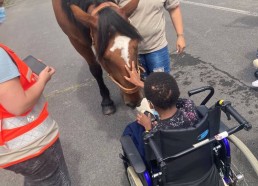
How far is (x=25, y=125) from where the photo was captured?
1.65 m

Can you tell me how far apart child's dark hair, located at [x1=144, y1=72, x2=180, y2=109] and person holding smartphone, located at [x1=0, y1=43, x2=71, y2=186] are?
1.98 feet

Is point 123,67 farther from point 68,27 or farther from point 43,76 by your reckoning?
point 68,27

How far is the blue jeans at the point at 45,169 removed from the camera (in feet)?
5.76

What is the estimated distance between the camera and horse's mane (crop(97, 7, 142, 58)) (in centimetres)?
203

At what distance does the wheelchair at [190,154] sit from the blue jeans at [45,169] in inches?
17.8

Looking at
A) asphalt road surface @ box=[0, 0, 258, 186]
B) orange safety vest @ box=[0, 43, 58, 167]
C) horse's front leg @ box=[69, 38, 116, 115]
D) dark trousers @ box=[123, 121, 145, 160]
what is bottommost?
asphalt road surface @ box=[0, 0, 258, 186]

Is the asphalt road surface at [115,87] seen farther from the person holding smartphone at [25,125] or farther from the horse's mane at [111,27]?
the horse's mane at [111,27]

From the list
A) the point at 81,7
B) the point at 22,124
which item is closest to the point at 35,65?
the point at 22,124

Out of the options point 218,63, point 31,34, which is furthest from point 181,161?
point 31,34

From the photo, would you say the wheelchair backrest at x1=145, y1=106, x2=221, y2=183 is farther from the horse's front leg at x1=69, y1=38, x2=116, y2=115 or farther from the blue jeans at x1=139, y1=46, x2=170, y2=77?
the horse's front leg at x1=69, y1=38, x2=116, y2=115

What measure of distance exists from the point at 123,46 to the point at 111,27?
154 millimetres

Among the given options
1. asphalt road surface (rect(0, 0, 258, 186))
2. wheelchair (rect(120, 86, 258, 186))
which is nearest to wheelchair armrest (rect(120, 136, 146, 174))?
wheelchair (rect(120, 86, 258, 186))

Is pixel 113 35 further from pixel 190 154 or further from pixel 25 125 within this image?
pixel 190 154

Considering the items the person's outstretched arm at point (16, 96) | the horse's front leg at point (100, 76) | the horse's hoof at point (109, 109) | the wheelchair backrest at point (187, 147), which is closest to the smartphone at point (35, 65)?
the person's outstretched arm at point (16, 96)
